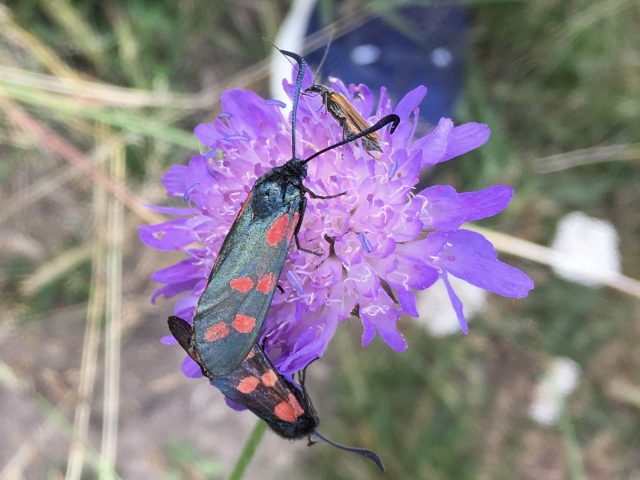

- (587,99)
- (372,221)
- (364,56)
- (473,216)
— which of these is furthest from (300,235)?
(587,99)

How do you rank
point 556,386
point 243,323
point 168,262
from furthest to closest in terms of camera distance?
point 168,262 < point 556,386 < point 243,323

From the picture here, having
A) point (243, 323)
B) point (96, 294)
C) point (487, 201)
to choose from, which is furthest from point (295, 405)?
point (96, 294)

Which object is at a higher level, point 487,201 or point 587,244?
point 487,201

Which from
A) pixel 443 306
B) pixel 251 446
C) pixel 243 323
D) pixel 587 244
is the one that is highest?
pixel 243 323

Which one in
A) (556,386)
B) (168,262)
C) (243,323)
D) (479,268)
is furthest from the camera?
→ (168,262)

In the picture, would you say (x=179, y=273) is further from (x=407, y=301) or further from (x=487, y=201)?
(x=487, y=201)

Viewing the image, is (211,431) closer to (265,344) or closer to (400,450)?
(400,450)

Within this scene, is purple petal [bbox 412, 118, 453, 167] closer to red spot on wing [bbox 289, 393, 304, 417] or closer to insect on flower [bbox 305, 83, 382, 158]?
insect on flower [bbox 305, 83, 382, 158]

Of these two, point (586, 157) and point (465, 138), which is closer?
point (465, 138)
